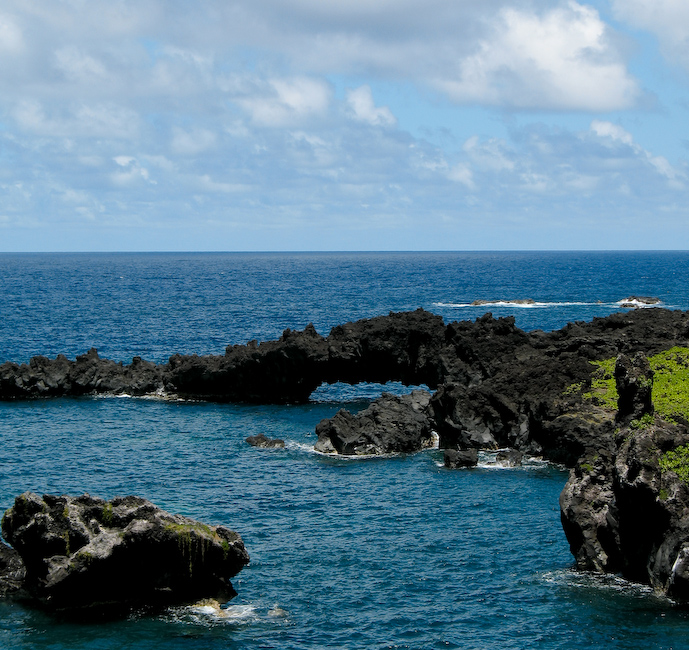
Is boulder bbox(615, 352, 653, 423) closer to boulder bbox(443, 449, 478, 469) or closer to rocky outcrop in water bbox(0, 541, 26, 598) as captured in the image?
boulder bbox(443, 449, 478, 469)

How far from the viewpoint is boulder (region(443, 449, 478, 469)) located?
52812mm

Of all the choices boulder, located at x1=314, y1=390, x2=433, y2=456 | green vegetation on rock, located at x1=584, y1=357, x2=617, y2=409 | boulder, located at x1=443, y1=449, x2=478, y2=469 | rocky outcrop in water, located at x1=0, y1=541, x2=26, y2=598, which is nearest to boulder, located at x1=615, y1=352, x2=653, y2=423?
green vegetation on rock, located at x1=584, y1=357, x2=617, y2=409

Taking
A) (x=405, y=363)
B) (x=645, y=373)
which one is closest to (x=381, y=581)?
(x=645, y=373)

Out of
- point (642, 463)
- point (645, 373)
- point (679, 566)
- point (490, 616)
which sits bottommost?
point (490, 616)

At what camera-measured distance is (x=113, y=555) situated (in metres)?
31.3

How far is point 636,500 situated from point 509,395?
25183 mm

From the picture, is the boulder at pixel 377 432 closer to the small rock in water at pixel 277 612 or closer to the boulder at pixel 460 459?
the boulder at pixel 460 459

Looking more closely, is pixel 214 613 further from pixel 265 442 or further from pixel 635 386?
pixel 265 442

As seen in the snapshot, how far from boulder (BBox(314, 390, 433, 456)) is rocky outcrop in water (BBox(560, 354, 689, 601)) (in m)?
19.9

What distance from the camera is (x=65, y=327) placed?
125062mm

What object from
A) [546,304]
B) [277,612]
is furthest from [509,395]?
[546,304]

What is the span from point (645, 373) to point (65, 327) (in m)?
103

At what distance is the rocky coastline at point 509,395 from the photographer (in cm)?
3434

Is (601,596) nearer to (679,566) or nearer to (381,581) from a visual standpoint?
(679,566)
